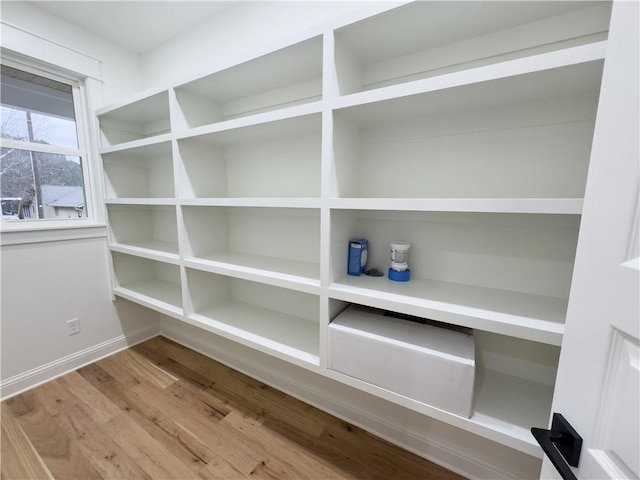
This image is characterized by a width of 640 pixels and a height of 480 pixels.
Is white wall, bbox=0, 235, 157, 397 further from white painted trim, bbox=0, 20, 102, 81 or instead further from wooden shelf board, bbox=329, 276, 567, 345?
wooden shelf board, bbox=329, 276, 567, 345

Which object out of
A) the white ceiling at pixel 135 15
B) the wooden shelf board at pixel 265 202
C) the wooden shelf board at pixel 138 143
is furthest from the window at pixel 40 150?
the wooden shelf board at pixel 265 202

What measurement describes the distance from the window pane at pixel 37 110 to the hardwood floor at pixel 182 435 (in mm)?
1734

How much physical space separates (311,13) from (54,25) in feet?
5.81

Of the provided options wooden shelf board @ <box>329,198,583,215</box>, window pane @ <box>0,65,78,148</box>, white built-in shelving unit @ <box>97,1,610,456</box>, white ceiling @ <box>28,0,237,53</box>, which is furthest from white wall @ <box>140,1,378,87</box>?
wooden shelf board @ <box>329,198,583,215</box>

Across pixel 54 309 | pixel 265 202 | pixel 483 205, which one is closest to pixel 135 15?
pixel 265 202

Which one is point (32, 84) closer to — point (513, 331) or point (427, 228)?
point (427, 228)

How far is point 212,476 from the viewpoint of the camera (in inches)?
48.1

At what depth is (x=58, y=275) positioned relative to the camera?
1875mm

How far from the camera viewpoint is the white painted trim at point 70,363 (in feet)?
5.65

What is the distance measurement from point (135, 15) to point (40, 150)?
1.13 meters

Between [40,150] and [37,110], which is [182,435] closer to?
[40,150]

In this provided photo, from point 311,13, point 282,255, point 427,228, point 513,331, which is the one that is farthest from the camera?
point 282,255

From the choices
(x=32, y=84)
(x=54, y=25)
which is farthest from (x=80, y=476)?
(x=54, y=25)

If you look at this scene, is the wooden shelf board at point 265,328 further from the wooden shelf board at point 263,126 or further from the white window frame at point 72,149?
the white window frame at point 72,149
